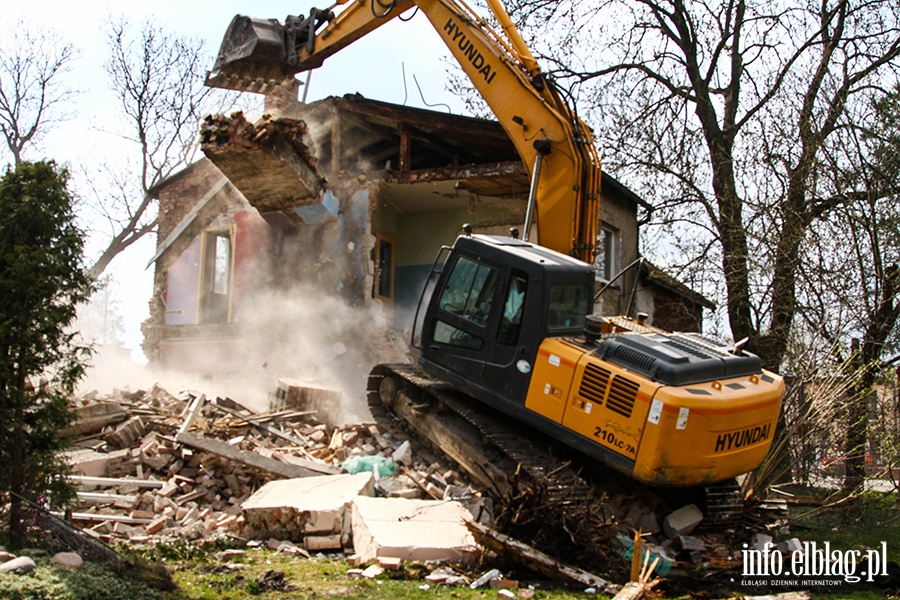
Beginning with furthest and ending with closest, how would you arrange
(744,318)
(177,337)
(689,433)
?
(177,337)
(744,318)
(689,433)

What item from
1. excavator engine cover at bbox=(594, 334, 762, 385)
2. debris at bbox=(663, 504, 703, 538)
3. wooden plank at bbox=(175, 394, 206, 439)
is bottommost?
debris at bbox=(663, 504, 703, 538)

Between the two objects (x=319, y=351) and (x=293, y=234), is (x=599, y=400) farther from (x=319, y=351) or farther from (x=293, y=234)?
(x=293, y=234)

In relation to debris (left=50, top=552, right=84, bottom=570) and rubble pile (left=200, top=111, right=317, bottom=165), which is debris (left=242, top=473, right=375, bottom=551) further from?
rubble pile (left=200, top=111, right=317, bottom=165)

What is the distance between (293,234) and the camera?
14.8m

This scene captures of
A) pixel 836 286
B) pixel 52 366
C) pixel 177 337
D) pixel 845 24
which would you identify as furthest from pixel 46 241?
pixel 845 24

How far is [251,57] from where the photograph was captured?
11.4m

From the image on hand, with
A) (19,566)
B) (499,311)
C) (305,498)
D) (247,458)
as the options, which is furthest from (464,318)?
(19,566)

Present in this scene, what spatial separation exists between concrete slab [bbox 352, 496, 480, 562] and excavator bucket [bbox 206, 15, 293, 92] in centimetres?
665

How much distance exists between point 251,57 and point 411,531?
7.29 m

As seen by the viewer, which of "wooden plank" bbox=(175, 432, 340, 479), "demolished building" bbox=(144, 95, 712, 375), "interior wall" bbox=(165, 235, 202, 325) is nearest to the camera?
"wooden plank" bbox=(175, 432, 340, 479)

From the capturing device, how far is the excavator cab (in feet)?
26.4

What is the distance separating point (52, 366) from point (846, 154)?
9396 millimetres

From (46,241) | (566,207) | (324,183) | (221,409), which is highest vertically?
(324,183)

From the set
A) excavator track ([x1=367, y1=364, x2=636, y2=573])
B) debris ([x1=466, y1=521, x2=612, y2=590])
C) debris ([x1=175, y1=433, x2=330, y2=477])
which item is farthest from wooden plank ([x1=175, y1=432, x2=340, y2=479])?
debris ([x1=466, y1=521, x2=612, y2=590])
